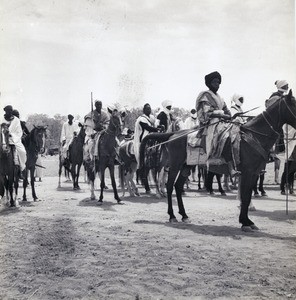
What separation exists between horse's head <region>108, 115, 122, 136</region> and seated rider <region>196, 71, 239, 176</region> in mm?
4284

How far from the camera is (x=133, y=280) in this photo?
5398 millimetres

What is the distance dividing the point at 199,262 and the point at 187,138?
151 inches

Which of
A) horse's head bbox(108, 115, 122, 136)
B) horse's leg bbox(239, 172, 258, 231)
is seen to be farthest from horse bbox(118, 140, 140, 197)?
horse's leg bbox(239, 172, 258, 231)

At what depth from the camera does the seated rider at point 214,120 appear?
8812 millimetres

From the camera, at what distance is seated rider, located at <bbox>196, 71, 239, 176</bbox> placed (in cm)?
881

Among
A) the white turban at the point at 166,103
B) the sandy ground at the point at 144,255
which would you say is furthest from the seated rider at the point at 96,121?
the sandy ground at the point at 144,255

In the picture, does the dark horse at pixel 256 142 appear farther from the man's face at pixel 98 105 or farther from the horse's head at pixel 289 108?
the man's face at pixel 98 105

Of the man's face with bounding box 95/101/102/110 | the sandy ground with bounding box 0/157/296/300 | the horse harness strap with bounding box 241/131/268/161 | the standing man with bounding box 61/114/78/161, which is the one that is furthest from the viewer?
the standing man with bounding box 61/114/78/161

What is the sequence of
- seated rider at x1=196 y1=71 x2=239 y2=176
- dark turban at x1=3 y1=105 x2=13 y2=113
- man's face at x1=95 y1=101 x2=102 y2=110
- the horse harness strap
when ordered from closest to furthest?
the horse harness strap < seated rider at x1=196 y1=71 x2=239 y2=176 < dark turban at x1=3 y1=105 x2=13 y2=113 < man's face at x1=95 y1=101 x2=102 y2=110

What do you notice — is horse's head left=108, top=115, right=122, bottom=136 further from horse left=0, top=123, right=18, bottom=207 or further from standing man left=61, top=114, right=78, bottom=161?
standing man left=61, top=114, right=78, bottom=161

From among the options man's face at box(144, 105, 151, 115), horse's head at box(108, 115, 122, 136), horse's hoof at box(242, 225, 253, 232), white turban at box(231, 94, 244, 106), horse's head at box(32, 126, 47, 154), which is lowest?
horse's hoof at box(242, 225, 253, 232)

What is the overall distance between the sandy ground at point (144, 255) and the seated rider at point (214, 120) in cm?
156

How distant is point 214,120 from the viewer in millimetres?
9250

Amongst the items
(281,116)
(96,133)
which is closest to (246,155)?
(281,116)
